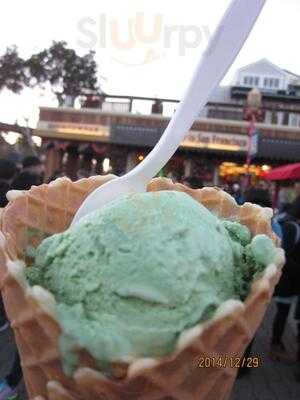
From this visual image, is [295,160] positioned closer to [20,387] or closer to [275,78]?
[20,387]

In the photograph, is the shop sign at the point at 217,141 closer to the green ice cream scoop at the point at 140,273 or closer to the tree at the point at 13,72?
the tree at the point at 13,72

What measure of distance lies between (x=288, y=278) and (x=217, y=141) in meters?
19.5

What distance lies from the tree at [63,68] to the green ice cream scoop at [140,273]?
34947 millimetres

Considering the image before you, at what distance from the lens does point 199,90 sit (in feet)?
5.63

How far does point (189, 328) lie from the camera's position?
1.44 meters

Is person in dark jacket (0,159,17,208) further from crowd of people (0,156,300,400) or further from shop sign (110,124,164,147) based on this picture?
shop sign (110,124,164,147)

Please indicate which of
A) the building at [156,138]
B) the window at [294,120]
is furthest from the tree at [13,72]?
the window at [294,120]

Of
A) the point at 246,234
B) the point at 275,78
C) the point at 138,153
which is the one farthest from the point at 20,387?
the point at 275,78

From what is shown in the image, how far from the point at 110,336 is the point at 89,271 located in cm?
22

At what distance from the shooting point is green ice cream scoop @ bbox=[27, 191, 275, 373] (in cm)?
141

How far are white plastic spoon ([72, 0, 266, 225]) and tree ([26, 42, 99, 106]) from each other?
3474 cm

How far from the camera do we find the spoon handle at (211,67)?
64.5 inches
